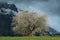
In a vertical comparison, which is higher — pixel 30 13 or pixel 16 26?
pixel 30 13

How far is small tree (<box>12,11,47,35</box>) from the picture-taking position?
143 feet

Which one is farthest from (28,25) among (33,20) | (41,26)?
(41,26)

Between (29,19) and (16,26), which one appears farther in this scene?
(16,26)

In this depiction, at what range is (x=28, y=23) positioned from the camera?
43750 millimetres

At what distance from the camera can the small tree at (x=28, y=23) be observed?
43.7 meters

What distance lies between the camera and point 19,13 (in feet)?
156

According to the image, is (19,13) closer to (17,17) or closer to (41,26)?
(17,17)

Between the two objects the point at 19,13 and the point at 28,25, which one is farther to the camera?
the point at 19,13

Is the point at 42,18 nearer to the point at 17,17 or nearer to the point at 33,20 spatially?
the point at 33,20

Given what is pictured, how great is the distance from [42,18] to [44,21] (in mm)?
1433

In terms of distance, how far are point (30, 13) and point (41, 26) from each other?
4516mm

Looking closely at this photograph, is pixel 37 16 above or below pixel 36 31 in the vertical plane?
above

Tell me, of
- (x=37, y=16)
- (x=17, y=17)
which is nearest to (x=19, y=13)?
(x=17, y=17)

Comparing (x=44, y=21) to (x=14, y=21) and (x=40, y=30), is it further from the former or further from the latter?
(x=14, y=21)
